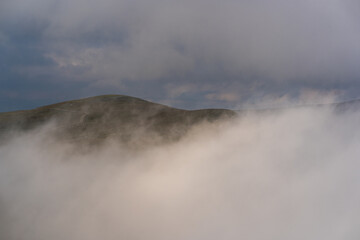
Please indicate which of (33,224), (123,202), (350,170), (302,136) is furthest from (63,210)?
(350,170)

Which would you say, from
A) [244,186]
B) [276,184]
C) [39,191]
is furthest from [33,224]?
[276,184]

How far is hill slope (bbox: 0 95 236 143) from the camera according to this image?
162 ft

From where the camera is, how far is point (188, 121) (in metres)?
54.5

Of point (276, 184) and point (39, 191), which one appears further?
point (39, 191)

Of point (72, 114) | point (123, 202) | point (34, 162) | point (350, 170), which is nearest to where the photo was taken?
point (350, 170)

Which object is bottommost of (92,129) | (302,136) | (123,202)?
(123,202)

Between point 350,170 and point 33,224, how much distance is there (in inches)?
1114

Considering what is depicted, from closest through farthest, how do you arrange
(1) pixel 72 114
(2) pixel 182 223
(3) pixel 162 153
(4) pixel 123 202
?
1. (2) pixel 182 223
2. (4) pixel 123 202
3. (3) pixel 162 153
4. (1) pixel 72 114

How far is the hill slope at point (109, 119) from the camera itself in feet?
162

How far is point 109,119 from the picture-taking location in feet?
177

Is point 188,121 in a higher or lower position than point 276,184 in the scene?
higher

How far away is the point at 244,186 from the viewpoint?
93.8 feet

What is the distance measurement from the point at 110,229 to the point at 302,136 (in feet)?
65.6

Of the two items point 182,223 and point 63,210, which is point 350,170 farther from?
point 63,210
